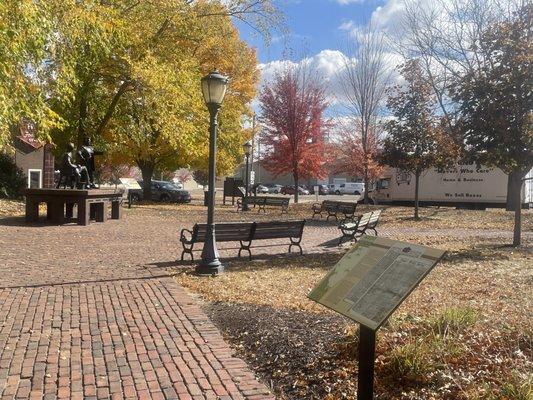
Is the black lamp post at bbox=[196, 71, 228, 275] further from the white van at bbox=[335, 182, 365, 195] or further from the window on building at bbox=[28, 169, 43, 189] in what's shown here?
the white van at bbox=[335, 182, 365, 195]

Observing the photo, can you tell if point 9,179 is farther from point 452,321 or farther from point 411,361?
point 411,361

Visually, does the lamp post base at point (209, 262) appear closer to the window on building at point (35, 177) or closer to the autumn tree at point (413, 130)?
the autumn tree at point (413, 130)

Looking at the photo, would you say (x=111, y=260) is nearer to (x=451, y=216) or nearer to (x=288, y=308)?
(x=288, y=308)

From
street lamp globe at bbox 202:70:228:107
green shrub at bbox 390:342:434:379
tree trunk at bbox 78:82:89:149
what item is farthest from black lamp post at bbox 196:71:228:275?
tree trunk at bbox 78:82:89:149

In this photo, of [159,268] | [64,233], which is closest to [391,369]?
[159,268]

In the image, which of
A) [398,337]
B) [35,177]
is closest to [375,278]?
[398,337]

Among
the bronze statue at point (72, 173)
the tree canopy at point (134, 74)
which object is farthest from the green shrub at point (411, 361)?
the bronze statue at point (72, 173)

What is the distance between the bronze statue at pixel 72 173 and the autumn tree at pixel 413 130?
12950 mm

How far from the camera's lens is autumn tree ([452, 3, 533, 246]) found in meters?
11.5

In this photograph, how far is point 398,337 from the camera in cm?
482

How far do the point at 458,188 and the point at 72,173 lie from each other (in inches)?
933

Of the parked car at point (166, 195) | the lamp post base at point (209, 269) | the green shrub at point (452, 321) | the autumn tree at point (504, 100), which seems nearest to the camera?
the green shrub at point (452, 321)

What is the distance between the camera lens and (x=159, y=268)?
9141 millimetres

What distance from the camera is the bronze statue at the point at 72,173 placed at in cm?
1752
